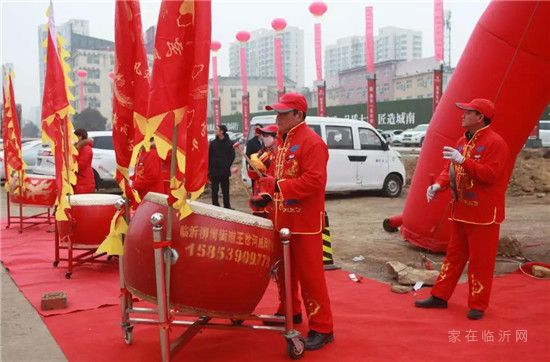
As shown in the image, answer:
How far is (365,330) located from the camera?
4.04 metres

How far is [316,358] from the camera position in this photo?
350 centimetres

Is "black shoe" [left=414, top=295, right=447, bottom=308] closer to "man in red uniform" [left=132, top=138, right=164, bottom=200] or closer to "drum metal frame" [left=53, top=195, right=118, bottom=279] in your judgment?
"man in red uniform" [left=132, top=138, right=164, bottom=200]

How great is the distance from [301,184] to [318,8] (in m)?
16.0

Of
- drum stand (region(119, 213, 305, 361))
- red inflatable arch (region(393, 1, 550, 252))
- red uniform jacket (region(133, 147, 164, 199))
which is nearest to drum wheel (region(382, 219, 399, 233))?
red inflatable arch (region(393, 1, 550, 252))

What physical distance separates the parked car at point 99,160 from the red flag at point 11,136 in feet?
12.5

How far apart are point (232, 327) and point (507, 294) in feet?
8.85

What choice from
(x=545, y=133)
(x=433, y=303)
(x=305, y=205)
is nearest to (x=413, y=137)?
(x=545, y=133)

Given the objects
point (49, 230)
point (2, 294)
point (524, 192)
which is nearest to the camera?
point (2, 294)

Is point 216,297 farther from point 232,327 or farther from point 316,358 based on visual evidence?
point 316,358

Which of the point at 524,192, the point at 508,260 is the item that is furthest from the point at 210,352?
the point at 524,192

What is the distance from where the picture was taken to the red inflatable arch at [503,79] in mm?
5406

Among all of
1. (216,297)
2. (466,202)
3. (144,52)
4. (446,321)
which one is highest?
(144,52)

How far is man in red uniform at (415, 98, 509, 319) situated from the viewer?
4.19 meters

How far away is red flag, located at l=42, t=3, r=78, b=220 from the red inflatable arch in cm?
393
